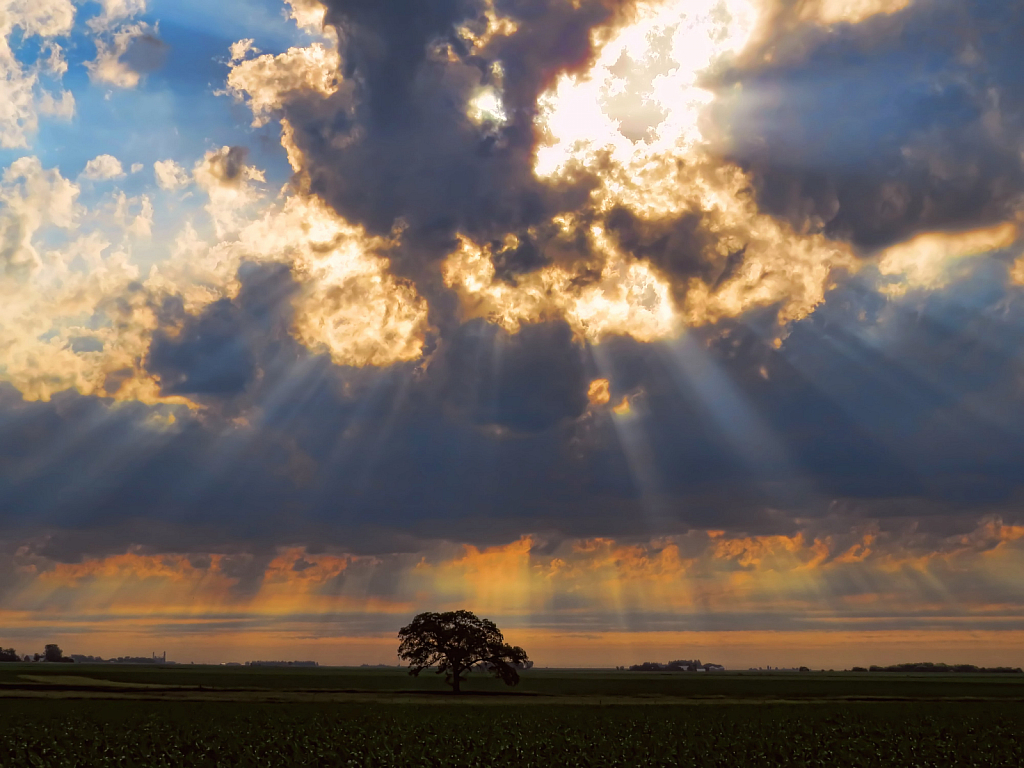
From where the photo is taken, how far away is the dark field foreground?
1946 inches

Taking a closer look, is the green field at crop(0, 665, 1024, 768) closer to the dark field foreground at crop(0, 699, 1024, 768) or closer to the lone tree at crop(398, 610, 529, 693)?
the dark field foreground at crop(0, 699, 1024, 768)

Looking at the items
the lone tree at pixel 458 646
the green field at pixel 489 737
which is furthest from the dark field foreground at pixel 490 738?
the lone tree at pixel 458 646

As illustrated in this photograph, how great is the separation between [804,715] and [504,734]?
33.6 meters

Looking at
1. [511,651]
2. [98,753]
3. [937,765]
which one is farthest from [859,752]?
[511,651]

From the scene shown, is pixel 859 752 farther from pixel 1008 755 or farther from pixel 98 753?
pixel 98 753

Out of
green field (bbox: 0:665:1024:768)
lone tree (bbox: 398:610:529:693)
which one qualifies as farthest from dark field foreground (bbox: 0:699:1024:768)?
lone tree (bbox: 398:610:529:693)

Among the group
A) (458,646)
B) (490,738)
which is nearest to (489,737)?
(490,738)

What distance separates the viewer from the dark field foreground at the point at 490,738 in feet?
162

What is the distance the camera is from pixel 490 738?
58.8 meters

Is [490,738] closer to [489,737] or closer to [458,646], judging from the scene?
[489,737]

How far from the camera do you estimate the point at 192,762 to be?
155 ft

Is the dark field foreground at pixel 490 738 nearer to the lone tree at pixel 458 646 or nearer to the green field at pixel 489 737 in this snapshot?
the green field at pixel 489 737

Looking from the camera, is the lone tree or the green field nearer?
the green field

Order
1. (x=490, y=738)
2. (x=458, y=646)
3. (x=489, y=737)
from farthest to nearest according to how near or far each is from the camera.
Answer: (x=458, y=646), (x=489, y=737), (x=490, y=738)
